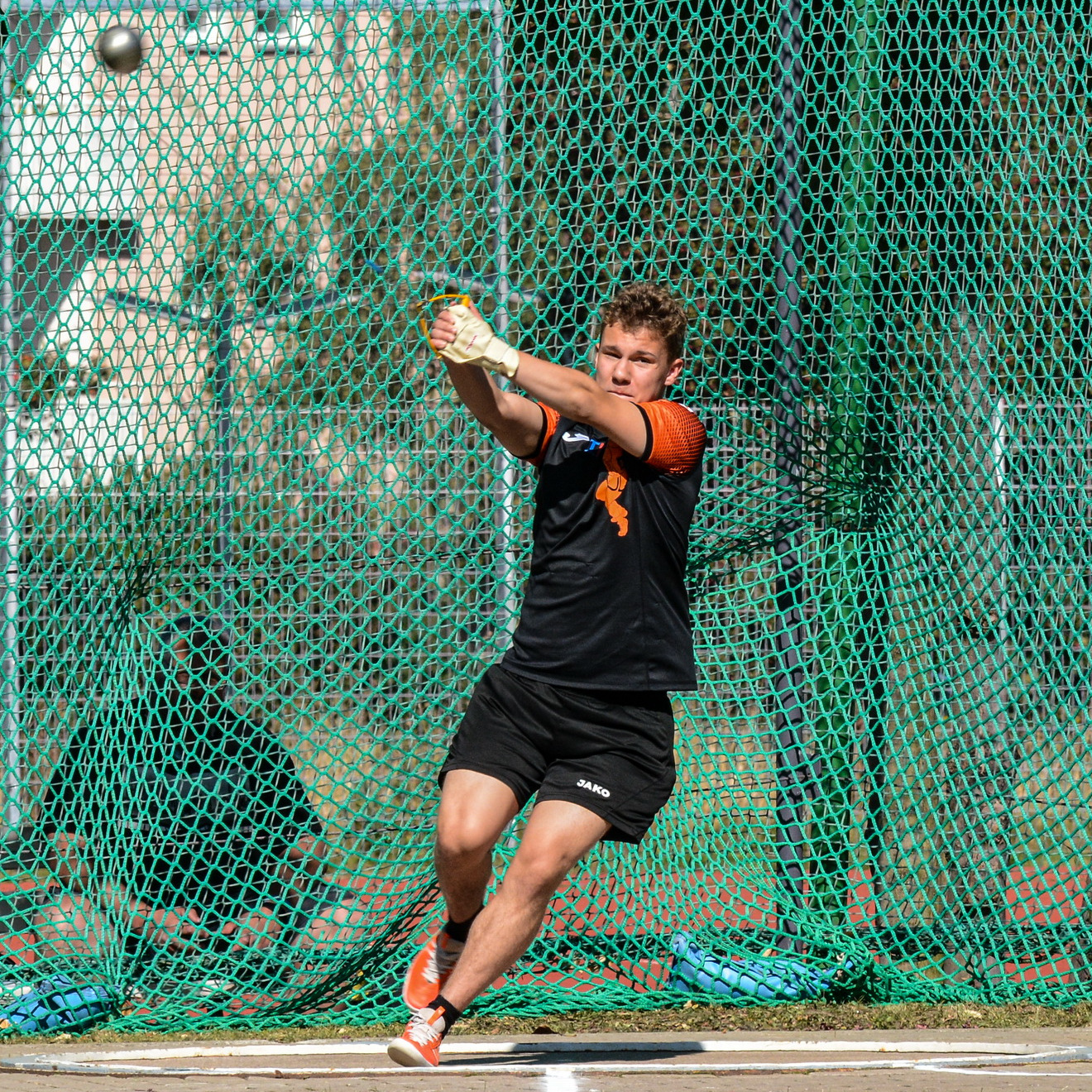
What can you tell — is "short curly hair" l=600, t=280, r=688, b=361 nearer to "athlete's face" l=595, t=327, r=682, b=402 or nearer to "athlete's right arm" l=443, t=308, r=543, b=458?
"athlete's face" l=595, t=327, r=682, b=402

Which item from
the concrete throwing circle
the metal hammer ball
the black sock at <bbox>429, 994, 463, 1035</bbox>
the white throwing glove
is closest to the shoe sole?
the black sock at <bbox>429, 994, 463, 1035</bbox>

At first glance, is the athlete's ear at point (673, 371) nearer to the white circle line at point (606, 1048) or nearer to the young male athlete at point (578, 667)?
the young male athlete at point (578, 667)

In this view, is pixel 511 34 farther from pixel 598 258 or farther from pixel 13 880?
pixel 13 880

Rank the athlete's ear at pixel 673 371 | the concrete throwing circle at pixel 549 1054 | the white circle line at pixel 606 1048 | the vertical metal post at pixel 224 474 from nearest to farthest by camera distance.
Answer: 1. the athlete's ear at pixel 673 371
2. the concrete throwing circle at pixel 549 1054
3. the white circle line at pixel 606 1048
4. the vertical metal post at pixel 224 474

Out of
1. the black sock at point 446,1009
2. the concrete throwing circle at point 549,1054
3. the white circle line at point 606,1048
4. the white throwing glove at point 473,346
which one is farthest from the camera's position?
the white circle line at point 606,1048

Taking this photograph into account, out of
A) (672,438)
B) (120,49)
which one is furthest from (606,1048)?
(120,49)

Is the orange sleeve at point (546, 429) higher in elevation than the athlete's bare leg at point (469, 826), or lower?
higher

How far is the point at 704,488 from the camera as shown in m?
5.31

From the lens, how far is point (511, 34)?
202 inches

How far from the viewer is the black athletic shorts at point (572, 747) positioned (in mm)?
3594

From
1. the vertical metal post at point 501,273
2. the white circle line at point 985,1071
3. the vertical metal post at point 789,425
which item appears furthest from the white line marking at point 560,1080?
the vertical metal post at point 501,273

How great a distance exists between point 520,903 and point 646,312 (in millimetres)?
1552

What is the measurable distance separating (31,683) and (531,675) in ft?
7.49

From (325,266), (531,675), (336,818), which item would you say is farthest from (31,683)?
(531,675)
